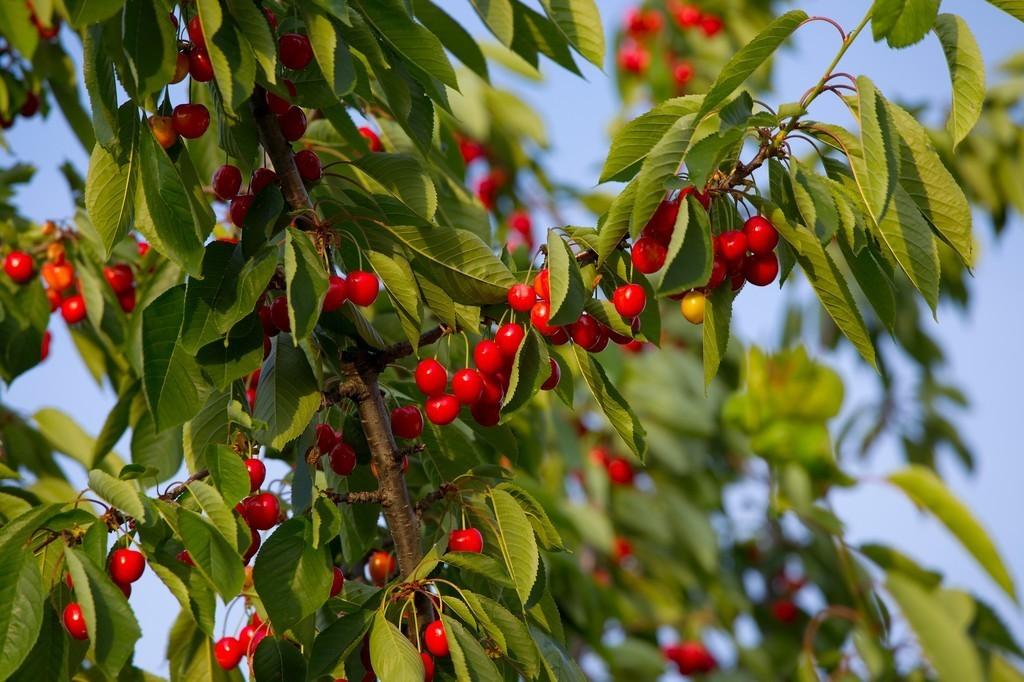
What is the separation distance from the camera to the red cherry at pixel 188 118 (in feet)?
5.05

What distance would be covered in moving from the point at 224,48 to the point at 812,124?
684mm

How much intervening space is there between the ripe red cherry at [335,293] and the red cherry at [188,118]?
0.87ft

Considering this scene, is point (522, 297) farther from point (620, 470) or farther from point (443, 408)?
point (620, 470)

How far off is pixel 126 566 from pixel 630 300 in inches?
27.3

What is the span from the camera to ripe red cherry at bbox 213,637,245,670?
5.90 feet

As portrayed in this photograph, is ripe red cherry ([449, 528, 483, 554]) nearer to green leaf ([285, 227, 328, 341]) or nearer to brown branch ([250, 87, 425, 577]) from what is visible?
brown branch ([250, 87, 425, 577])

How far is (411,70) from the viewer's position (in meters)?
1.64

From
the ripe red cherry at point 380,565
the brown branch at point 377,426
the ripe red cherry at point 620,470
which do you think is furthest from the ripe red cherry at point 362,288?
the ripe red cherry at point 620,470

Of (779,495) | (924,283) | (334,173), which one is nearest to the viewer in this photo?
(924,283)

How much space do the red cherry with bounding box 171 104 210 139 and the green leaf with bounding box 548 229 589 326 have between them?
19.7 inches

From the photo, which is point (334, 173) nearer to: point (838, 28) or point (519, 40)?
point (519, 40)

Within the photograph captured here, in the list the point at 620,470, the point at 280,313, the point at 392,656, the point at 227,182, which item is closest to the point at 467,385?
the point at 280,313

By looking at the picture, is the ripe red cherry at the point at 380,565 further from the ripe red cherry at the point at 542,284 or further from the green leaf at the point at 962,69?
the green leaf at the point at 962,69

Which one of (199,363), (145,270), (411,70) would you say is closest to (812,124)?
(411,70)
